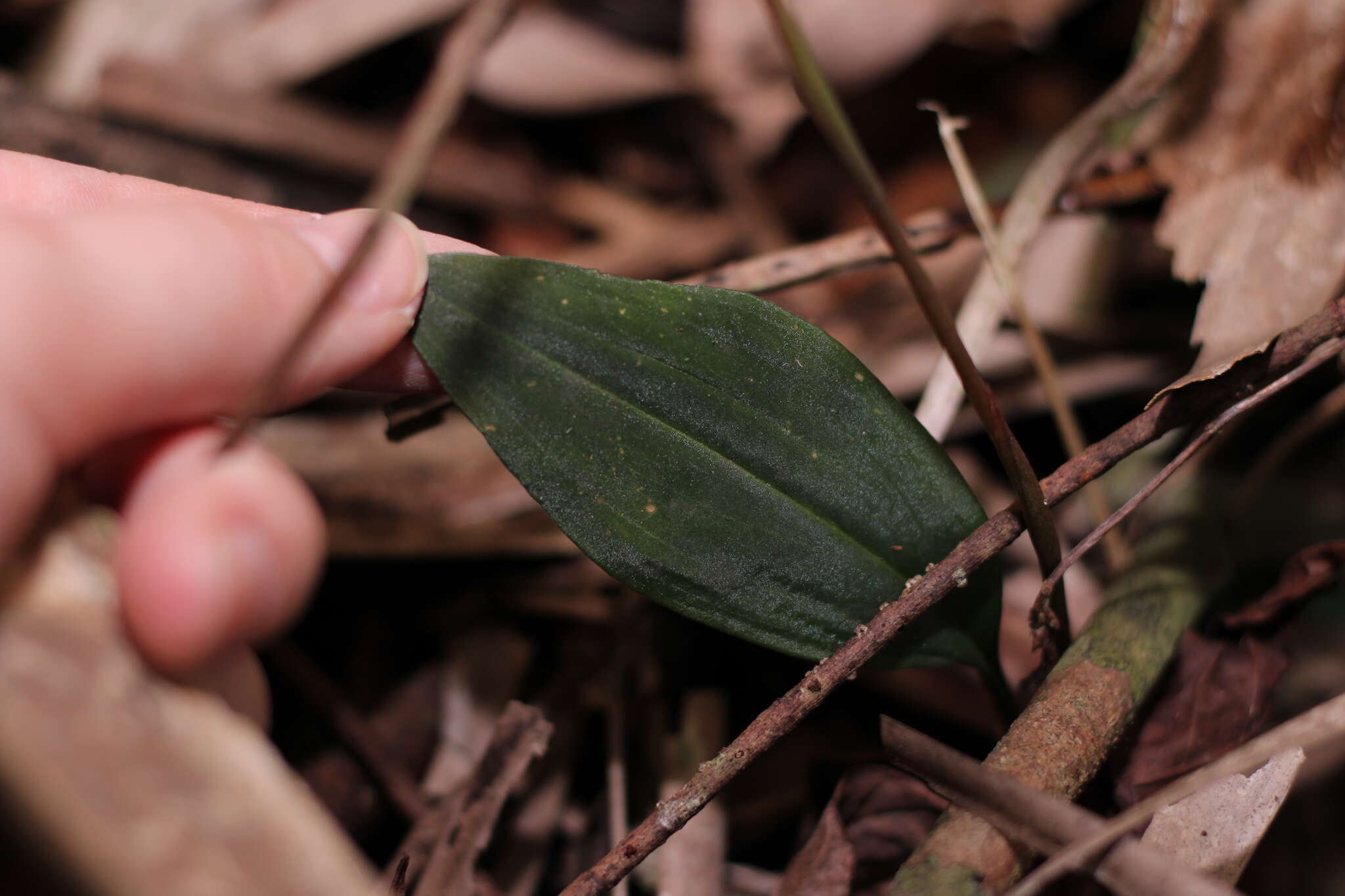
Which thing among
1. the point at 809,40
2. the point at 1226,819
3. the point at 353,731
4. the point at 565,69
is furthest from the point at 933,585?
the point at 565,69

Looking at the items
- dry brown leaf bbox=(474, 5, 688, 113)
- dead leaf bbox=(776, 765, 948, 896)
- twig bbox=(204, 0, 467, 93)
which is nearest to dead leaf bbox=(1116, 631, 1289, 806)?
dead leaf bbox=(776, 765, 948, 896)

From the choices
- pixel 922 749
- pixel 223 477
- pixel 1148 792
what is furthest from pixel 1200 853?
pixel 223 477

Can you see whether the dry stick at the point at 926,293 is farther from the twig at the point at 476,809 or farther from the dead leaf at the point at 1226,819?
the twig at the point at 476,809

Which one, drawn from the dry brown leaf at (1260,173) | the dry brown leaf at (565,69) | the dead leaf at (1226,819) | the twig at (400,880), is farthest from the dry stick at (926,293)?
the dry brown leaf at (565,69)

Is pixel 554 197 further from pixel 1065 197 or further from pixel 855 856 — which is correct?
pixel 855 856

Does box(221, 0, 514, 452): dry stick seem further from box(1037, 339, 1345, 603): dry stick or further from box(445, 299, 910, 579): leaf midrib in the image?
box(1037, 339, 1345, 603): dry stick
